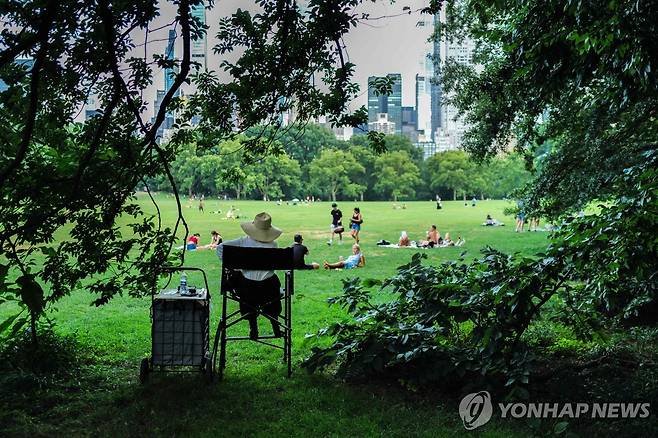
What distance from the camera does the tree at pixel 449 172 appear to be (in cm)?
4100

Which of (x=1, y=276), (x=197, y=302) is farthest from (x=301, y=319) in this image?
(x=1, y=276)

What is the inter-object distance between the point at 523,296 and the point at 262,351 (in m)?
3.03

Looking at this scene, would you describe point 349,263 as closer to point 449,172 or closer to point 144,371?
point 144,371

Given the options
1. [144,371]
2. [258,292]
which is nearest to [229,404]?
[144,371]

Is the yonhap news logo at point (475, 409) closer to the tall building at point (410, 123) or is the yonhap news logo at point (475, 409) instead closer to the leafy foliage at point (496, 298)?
the leafy foliage at point (496, 298)

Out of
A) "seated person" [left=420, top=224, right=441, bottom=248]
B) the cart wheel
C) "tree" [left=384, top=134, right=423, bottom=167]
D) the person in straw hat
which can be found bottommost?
the cart wheel

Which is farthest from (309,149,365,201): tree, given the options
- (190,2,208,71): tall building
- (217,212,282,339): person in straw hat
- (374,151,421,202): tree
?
(217,212,282,339): person in straw hat

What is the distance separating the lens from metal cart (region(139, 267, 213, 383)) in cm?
450

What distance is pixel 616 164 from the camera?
6.73 meters

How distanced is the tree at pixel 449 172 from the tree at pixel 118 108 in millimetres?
35717

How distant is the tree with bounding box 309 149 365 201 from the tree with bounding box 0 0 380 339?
32.7 meters

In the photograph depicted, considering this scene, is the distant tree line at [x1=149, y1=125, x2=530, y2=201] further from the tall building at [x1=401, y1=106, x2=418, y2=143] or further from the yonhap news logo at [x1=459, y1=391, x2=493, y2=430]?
the yonhap news logo at [x1=459, y1=391, x2=493, y2=430]

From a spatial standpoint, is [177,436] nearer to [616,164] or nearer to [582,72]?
[582,72]

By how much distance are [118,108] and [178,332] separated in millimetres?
1753
